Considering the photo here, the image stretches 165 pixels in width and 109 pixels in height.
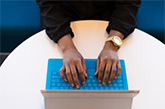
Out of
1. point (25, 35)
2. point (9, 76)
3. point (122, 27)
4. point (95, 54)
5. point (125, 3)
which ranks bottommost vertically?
point (9, 76)

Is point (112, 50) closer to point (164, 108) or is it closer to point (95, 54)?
point (95, 54)

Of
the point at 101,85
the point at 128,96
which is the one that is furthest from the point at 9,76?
the point at 128,96

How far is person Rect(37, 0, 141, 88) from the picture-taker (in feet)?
2.67

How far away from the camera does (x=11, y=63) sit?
2.91 ft

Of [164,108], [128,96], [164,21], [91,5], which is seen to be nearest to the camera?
[128,96]

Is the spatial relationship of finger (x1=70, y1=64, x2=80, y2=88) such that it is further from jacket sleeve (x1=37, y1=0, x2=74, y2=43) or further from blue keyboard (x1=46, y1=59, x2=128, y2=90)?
jacket sleeve (x1=37, y1=0, x2=74, y2=43)

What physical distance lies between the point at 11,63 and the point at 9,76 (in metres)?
0.07

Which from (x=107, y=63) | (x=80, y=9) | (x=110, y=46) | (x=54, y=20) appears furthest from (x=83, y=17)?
(x=107, y=63)

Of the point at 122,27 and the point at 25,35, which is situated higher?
the point at 25,35

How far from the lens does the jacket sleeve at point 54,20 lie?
0.97 meters

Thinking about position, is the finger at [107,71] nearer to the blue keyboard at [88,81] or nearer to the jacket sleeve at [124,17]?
the blue keyboard at [88,81]

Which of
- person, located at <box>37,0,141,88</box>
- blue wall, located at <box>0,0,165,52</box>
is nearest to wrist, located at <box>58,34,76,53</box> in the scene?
person, located at <box>37,0,141,88</box>

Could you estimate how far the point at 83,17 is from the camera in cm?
125

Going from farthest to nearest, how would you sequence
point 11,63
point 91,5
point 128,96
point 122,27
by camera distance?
point 91,5, point 122,27, point 11,63, point 128,96
